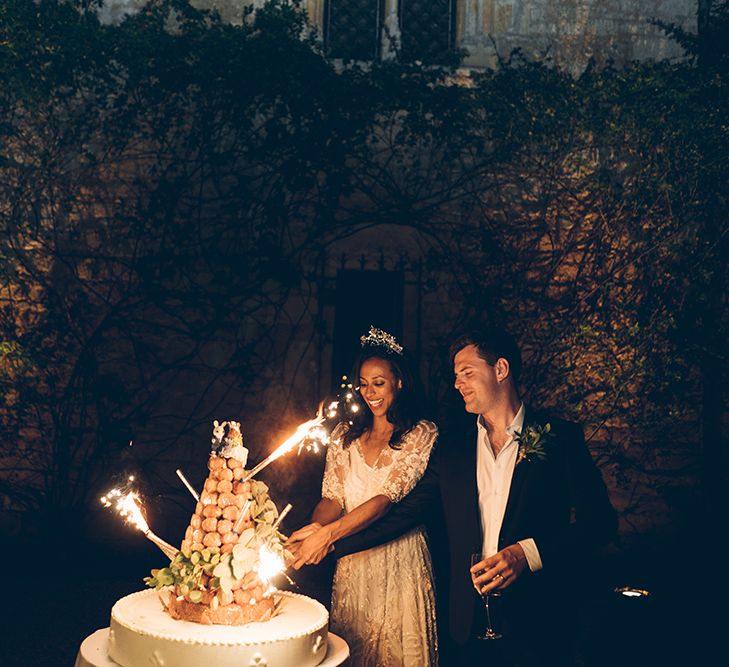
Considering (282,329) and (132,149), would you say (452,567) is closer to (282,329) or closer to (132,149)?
(282,329)

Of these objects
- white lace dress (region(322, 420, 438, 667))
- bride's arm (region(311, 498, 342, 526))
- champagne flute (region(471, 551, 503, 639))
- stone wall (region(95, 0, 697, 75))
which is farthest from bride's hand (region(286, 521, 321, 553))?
stone wall (region(95, 0, 697, 75))

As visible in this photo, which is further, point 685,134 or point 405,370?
point 685,134

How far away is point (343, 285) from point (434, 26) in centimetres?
235

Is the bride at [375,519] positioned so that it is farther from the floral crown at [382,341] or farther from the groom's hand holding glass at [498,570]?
the groom's hand holding glass at [498,570]

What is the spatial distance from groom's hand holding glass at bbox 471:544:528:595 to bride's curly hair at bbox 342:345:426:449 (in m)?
0.92

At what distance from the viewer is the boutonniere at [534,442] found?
8.63ft

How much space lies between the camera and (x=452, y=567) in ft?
8.93

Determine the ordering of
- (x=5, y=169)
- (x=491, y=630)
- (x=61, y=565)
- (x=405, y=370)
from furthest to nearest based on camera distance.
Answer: (x=5, y=169), (x=61, y=565), (x=405, y=370), (x=491, y=630)

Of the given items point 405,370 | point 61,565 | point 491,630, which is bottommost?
point 61,565

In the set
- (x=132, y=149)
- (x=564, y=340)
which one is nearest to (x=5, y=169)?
(x=132, y=149)

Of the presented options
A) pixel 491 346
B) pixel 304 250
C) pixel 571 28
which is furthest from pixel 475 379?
pixel 571 28

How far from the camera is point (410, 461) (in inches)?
130

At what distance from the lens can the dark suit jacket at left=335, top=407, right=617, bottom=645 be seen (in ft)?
8.43

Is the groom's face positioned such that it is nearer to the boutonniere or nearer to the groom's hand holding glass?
the boutonniere
